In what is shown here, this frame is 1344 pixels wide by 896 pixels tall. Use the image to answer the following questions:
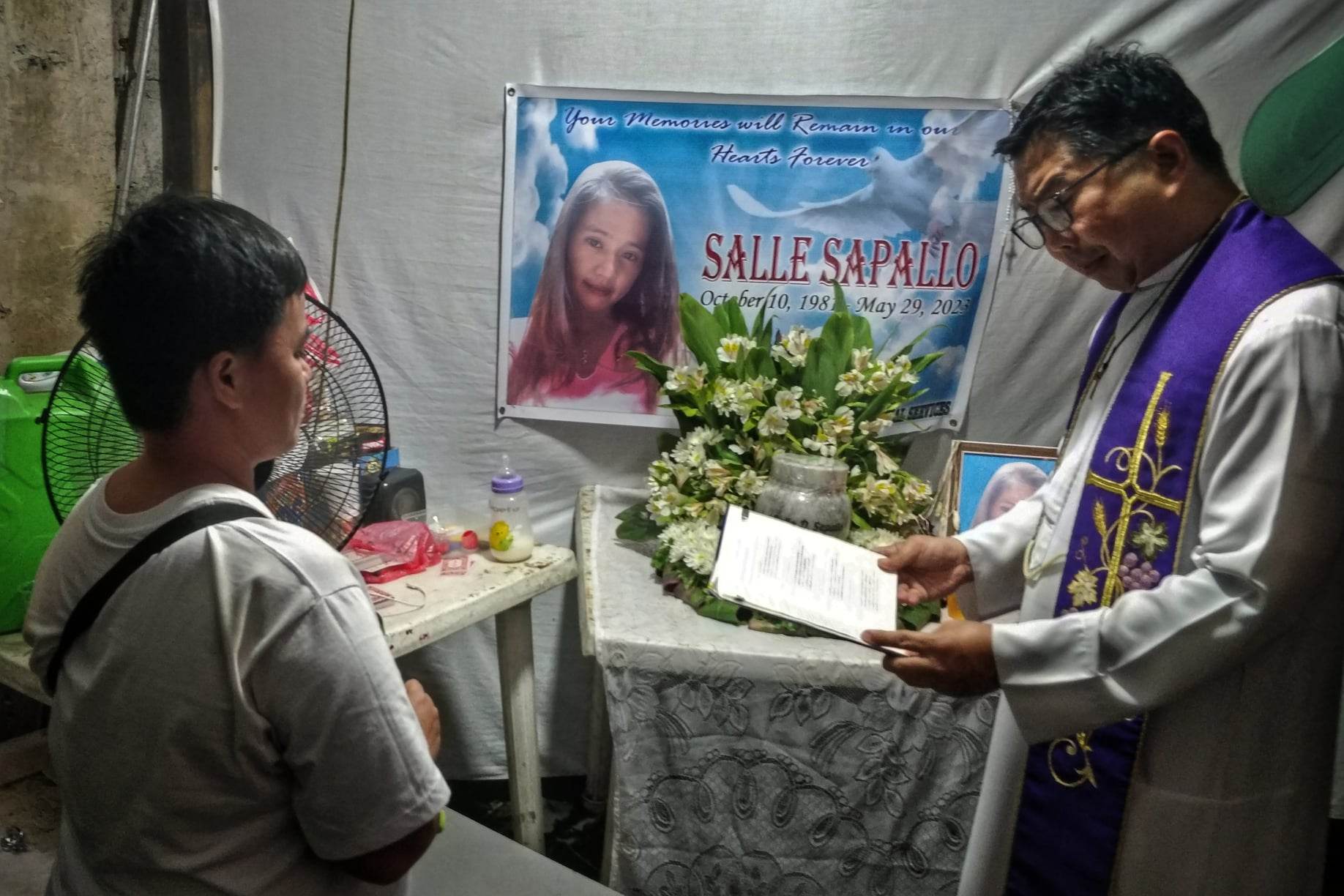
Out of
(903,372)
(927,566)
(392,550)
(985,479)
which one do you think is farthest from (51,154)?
(985,479)

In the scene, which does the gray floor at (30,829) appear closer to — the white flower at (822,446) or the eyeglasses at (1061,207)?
the white flower at (822,446)

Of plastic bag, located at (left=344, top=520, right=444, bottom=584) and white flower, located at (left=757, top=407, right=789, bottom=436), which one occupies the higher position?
white flower, located at (left=757, top=407, right=789, bottom=436)

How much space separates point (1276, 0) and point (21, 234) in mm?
2547

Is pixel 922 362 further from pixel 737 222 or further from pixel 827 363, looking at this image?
pixel 737 222

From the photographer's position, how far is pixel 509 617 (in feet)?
6.38

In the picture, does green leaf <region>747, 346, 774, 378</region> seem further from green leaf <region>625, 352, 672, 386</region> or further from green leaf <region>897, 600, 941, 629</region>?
green leaf <region>897, 600, 941, 629</region>

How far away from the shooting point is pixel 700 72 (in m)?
1.97

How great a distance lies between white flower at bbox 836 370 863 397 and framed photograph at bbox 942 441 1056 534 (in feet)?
0.94

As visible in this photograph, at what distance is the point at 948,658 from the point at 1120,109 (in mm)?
744

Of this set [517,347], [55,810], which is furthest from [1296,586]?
[55,810]

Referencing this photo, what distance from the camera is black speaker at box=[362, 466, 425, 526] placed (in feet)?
6.59

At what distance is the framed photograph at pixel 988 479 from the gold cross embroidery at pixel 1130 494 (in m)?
0.60

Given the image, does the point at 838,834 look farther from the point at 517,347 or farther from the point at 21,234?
the point at 21,234

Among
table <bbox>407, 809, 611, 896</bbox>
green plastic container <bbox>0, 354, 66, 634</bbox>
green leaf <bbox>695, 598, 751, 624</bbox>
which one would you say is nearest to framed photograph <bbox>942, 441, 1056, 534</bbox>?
green leaf <bbox>695, 598, 751, 624</bbox>
